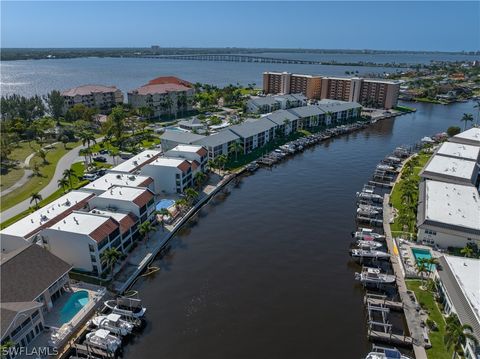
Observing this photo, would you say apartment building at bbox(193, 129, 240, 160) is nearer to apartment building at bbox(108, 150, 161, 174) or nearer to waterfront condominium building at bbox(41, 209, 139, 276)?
apartment building at bbox(108, 150, 161, 174)

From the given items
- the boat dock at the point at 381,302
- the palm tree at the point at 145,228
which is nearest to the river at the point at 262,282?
the boat dock at the point at 381,302

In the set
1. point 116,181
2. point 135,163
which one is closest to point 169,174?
point 135,163

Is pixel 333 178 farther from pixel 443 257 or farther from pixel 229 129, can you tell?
pixel 443 257

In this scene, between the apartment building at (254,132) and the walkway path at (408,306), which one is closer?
the walkway path at (408,306)

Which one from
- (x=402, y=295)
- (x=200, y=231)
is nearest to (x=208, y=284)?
(x=200, y=231)

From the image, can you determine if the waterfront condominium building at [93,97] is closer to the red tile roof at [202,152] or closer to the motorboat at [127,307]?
the red tile roof at [202,152]

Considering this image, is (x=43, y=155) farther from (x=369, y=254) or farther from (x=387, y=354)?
(x=387, y=354)
